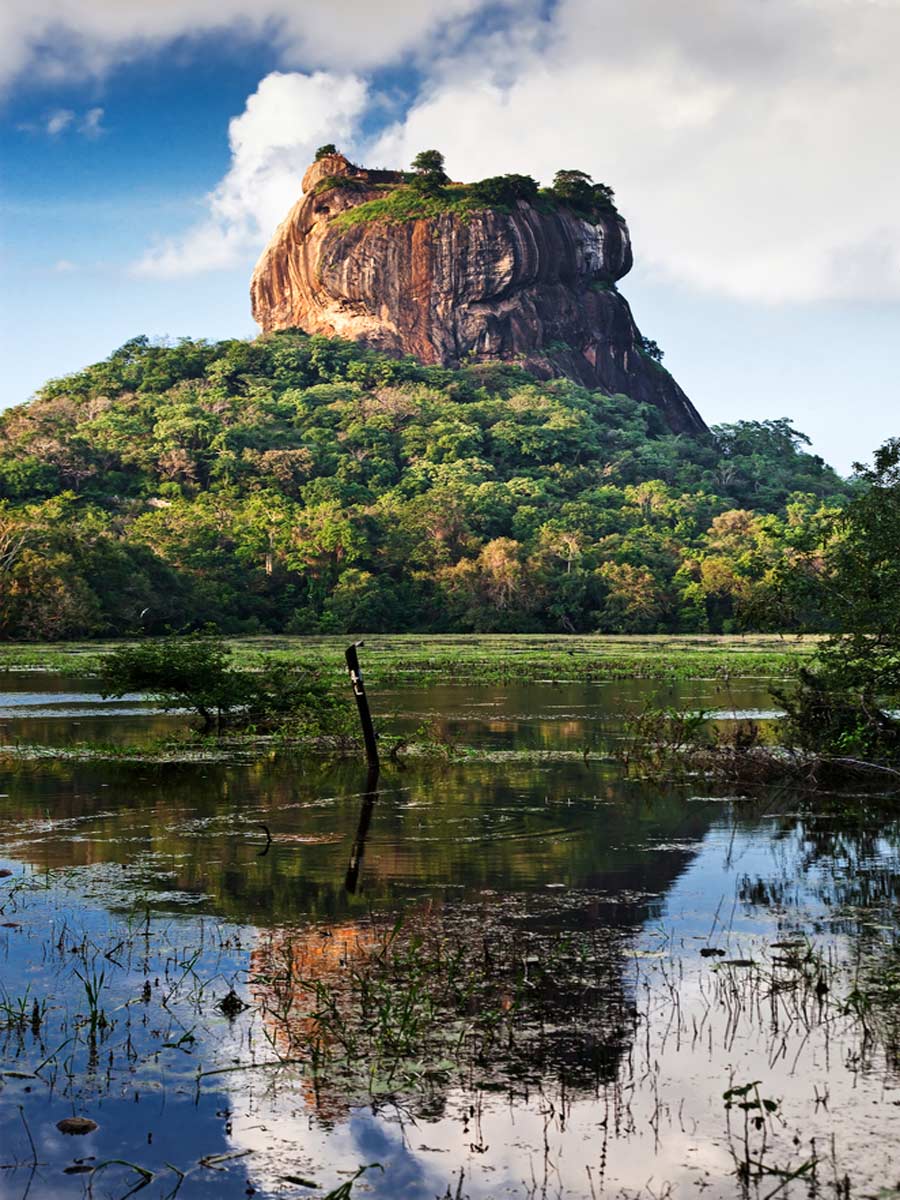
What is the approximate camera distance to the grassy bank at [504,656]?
41250 millimetres

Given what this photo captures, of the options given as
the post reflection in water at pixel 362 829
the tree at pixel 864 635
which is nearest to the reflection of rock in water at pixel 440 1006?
the post reflection in water at pixel 362 829

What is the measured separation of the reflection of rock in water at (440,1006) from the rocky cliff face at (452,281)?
127 m

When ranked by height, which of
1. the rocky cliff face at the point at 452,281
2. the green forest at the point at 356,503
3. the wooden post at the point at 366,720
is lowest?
the wooden post at the point at 366,720

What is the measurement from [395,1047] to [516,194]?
450 ft

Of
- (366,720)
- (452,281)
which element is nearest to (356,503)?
(452,281)

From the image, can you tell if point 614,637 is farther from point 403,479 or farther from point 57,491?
point 57,491

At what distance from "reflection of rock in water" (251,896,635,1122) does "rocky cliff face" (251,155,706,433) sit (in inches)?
5008

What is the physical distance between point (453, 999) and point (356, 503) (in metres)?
81.8

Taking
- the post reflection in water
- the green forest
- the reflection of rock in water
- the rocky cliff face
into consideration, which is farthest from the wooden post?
the rocky cliff face

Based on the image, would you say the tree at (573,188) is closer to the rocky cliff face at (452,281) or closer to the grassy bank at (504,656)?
the rocky cliff face at (452,281)

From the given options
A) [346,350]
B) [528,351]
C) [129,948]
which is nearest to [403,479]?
[346,350]

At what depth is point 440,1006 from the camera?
8.36 metres

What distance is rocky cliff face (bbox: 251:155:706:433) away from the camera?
13450 centimetres

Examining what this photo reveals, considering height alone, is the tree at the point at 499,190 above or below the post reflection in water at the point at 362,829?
above
